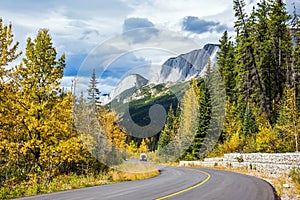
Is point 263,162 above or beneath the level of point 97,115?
beneath

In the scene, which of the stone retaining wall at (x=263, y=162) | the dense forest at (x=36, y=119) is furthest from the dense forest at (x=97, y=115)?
the stone retaining wall at (x=263, y=162)

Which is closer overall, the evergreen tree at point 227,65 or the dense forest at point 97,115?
the dense forest at point 97,115

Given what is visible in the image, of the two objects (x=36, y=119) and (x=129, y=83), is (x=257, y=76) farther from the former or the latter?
(x=36, y=119)

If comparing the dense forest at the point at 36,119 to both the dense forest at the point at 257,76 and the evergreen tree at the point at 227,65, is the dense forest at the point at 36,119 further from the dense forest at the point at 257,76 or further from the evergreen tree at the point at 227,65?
the evergreen tree at the point at 227,65

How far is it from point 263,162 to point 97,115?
21115mm

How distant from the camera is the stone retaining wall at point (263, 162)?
74.1 ft

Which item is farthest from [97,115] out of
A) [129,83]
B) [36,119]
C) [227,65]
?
[227,65]

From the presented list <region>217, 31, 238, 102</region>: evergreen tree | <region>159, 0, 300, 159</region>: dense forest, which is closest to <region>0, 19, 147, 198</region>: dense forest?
<region>159, 0, 300, 159</region>: dense forest

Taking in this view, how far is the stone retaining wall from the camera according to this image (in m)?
22.6

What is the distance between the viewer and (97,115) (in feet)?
132

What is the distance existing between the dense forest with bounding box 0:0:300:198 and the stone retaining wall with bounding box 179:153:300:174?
2577mm

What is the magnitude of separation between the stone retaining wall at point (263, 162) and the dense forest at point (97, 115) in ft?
8.45

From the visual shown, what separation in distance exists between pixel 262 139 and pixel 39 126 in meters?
21.7

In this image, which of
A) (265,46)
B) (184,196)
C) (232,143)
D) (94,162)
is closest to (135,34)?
(94,162)
